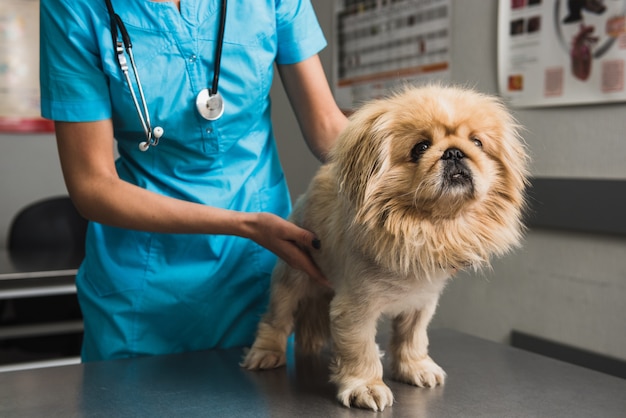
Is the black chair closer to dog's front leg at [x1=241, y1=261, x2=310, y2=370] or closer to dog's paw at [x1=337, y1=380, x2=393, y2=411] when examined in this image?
dog's front leg at [x1=241, y1=261, x2=310, y2=370]

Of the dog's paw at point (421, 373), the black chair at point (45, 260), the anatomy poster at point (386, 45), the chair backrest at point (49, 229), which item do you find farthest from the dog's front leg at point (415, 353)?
the chair backrest at point (49, 229)

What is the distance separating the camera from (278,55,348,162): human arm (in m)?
1.45

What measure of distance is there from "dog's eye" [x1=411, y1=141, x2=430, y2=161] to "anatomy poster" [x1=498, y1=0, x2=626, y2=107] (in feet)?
3.89

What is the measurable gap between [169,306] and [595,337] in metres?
1.33

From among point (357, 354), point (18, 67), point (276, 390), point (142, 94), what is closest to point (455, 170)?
point (357, 354)

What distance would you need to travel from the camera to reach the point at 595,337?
2.04 metres

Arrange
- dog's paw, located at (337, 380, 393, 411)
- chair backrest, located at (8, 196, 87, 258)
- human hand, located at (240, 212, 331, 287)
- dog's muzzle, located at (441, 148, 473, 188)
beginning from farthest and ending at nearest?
chair backrest, located at (8, 196, 87, 258), human hand, located at (240, 212, 331, 287), dog's paw, located at (337, 380, 393, 411), dog's muzzle, located at (441, 148, 473, 188)

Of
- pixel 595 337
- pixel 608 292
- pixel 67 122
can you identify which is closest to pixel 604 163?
pixel 608 292

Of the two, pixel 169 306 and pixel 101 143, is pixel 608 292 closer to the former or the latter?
pixel 169 306

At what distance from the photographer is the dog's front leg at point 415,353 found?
1184 millimetres

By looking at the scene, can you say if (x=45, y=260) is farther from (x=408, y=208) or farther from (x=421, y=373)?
(x=408, y=208)

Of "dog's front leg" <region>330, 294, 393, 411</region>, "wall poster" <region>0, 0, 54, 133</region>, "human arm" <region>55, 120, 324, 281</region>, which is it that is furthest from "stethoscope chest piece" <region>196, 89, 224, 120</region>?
"wall poster" <region>0, 0, 54, 133</region>

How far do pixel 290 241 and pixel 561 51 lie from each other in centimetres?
137

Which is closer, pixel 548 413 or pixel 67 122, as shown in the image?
pixel 548 413
